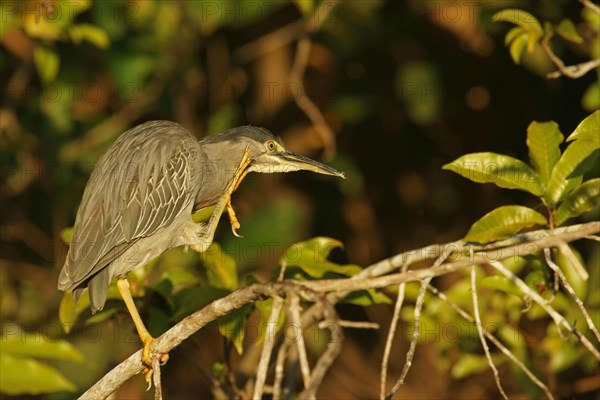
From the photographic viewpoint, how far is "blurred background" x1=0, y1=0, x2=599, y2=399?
5531 mm

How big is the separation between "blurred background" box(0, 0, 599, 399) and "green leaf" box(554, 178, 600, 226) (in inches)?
82.0

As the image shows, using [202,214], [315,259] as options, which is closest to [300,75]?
[202,214]

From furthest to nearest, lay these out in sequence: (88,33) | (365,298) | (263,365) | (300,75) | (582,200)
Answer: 1. (300,75)
2. (88,33)
3. (365,298)
4. (582,200)
5. (263,365)

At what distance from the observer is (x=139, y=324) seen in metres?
3.51

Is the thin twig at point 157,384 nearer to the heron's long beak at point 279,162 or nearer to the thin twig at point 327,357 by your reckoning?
the thin twig at point 327,357

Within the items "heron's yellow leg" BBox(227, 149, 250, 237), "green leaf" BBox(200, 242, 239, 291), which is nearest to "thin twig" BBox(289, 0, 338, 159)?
"heron's yellow leg" BBox(227, 149, 250, 237)

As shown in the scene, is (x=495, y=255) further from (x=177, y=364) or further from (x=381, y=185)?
(x=177, y=364)

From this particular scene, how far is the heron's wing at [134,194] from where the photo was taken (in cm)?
371

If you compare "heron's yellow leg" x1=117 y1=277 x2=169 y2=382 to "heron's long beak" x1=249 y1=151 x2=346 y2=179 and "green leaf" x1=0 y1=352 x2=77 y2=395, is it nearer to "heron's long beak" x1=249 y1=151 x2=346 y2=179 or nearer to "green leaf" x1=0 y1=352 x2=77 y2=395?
"green leaf" x1=0 y1=352 x2=77 y2=395

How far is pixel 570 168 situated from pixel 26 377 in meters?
2.06

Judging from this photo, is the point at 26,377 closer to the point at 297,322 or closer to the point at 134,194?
the point at 134,194

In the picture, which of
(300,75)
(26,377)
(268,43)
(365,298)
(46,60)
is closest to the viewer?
(26,377)

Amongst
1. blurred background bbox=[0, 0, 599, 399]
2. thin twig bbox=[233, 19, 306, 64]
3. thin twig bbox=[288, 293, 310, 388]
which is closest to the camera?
thin twig bbox=[288, 293, 310, 388]

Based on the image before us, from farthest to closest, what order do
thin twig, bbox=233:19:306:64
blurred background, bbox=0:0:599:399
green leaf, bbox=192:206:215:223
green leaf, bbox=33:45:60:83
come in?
thin twig, bbox=233:19:306:64 → blurred background, bbox=0:0:599:399 → green leaf, bbox=33:45:60:83 → green leaf, bbox=192:206:215:223
